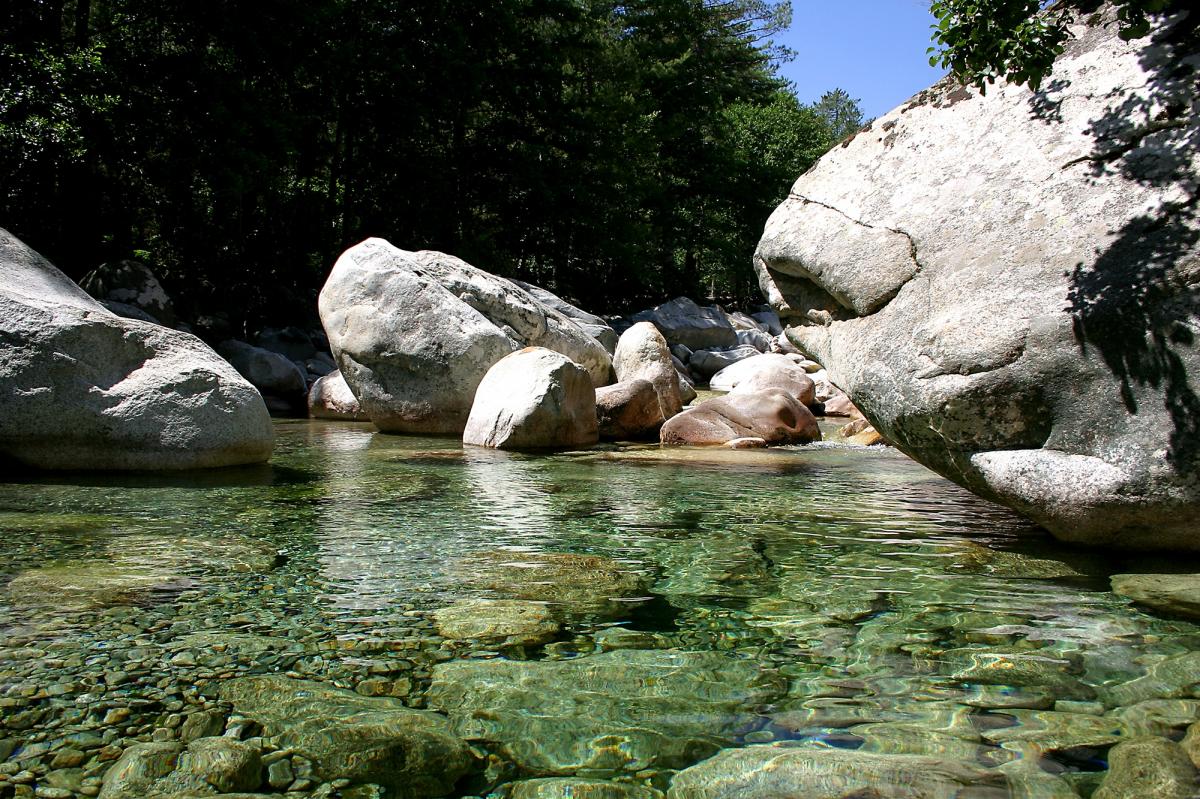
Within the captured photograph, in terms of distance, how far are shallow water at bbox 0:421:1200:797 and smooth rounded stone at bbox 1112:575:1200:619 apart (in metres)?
0.10

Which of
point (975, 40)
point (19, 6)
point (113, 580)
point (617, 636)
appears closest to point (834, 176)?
point (975, 40)

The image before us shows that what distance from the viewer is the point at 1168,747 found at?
2180mm

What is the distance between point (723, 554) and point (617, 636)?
4.29ft

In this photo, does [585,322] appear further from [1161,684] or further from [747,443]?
[1161,684]

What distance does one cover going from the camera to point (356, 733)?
2.29 metres

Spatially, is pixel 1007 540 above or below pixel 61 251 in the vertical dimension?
below

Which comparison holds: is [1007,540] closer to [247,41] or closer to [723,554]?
[723,554]

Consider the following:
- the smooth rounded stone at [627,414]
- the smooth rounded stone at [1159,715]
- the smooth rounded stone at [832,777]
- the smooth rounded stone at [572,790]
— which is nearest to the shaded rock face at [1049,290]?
the smooth rounded stone at [1159,715]

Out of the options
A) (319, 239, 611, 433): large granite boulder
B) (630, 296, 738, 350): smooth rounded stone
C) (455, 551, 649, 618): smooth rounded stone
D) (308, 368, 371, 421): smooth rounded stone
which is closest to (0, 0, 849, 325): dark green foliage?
(630, 296, 738, 350): smooth rounded stone

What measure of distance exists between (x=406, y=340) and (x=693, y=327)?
15494 mm

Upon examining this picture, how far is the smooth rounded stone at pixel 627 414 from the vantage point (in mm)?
10133

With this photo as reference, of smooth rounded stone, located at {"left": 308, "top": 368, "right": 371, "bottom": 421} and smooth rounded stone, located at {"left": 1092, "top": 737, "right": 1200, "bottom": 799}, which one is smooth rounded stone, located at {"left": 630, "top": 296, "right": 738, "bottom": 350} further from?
smooth rounded stone, located at {"left": 1092, "top": 737, "right": 1200, "bottom": 799}

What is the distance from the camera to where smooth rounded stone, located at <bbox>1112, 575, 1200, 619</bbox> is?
3.26 metres

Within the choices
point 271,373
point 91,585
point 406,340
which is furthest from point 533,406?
point 271,373
